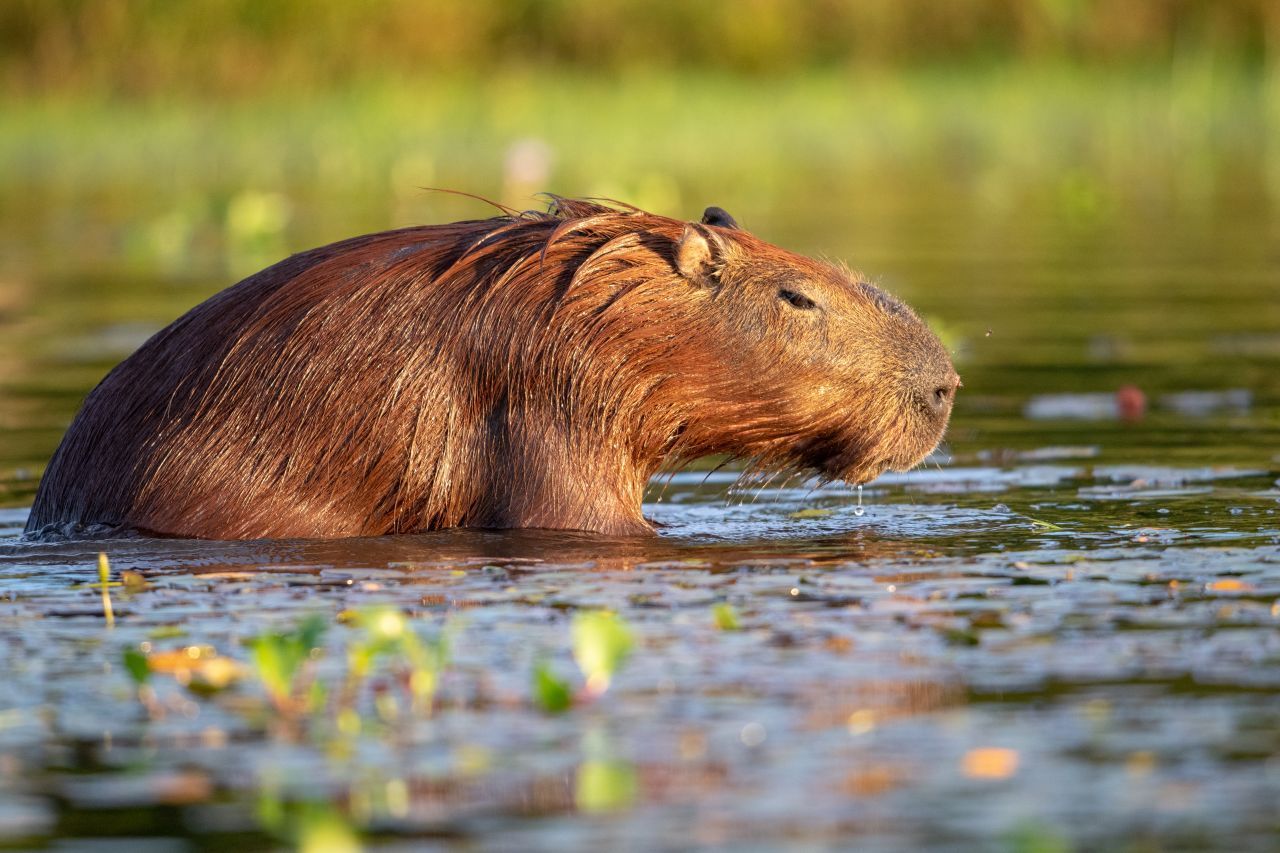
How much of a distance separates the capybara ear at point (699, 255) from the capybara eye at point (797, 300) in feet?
0.59

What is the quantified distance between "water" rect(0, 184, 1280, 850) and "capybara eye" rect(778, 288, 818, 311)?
577mm

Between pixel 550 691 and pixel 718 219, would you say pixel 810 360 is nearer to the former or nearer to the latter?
pixel 718 219

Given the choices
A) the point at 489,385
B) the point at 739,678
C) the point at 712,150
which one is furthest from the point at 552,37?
the point at 739,678

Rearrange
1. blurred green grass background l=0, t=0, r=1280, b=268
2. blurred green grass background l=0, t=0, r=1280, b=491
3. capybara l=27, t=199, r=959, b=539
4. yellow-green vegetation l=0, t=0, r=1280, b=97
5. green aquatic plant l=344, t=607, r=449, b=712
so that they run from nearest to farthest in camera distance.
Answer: green aquatic plant l=344, t=607, r=449, b=712
capybara l=27, t=199, r=959, b=539
blurred green grass background l=0, t=0, r=1280, b=491
blurred green grass background l=0, t=0, r=1280, b=268
yellow-green vegetation l=0, t=0, r=1280, b=97

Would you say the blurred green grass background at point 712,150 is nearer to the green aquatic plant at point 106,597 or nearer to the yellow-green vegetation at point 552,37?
the yellow-green vegetation at point 552,37

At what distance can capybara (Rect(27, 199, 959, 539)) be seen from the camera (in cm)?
550

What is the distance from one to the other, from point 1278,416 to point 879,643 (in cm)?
411

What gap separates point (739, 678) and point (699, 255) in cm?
198

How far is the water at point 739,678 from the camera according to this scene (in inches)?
129

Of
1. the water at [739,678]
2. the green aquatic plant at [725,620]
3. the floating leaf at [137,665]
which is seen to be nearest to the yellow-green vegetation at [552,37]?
the water at [739,678]

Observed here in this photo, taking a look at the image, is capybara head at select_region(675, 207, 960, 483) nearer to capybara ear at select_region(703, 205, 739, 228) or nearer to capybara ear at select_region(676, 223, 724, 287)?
capybara ear at select_region(676, 223, 724, 287)

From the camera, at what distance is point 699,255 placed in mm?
5746

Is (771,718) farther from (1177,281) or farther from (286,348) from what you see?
(1177,281)

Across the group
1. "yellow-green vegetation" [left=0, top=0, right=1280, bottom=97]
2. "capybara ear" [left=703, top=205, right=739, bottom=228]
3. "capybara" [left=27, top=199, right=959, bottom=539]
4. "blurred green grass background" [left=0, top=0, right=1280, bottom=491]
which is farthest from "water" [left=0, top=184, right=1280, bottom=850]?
"yellow-green vegetation" [left=0, top=0, right=1280, bottom=97]
